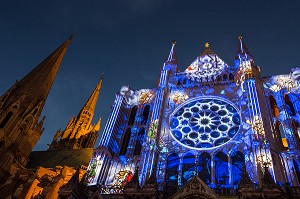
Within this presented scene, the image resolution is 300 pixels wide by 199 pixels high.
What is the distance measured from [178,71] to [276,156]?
12414 millimetres

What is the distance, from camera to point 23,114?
33.5 meters

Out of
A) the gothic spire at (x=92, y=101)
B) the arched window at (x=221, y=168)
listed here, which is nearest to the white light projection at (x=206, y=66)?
the arched window at (x=221, y=168)

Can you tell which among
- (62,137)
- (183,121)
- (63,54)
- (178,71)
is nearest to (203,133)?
(183,121)

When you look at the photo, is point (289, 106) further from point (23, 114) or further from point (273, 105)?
point (23, 114)

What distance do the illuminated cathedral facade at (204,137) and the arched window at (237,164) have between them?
0.06 meters

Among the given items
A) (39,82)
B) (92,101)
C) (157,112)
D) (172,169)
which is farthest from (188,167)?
(92,101)

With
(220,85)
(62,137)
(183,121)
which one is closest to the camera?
(183,121)

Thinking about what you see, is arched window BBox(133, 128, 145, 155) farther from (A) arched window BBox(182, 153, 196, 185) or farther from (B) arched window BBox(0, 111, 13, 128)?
(B) arched window BBox(0, 111, 13, 128)

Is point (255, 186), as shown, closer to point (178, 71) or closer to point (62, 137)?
point (178, 71)

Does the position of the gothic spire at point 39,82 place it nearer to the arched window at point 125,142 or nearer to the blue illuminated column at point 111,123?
the blue illuminated column at point 111,123

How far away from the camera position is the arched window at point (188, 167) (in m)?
18.3

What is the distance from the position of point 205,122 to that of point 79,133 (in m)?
24.5

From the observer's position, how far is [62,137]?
136 ft

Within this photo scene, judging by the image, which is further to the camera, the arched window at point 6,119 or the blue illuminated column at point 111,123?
the arched window at point 6,119
